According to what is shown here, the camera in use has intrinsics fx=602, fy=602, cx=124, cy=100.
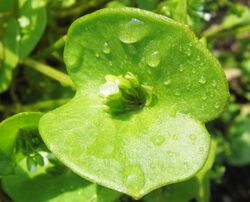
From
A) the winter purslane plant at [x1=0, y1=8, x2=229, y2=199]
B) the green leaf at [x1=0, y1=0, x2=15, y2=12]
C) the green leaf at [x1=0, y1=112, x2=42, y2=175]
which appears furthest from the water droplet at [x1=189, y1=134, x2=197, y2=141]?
the green leaf at [x1=0, y1=0, x2=15, y2=12]

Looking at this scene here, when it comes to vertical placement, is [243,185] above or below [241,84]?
below

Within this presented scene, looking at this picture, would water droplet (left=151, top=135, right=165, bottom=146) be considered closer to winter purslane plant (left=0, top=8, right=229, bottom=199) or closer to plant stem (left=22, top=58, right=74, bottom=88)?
winter purslane plant (left=0, top=8, right=229, bottom=199)

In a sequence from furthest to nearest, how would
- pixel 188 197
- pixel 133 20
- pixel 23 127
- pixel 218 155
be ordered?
pixel 218 155
pixel 188 197
pixel 23 127
pixel 133 20

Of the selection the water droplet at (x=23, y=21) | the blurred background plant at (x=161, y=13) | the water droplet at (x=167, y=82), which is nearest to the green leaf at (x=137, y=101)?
the water droplet at (x=167, y=82)

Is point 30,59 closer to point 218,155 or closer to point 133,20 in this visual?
point 133,20

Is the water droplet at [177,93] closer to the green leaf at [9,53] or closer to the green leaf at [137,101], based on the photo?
the green leaf at [137,101]

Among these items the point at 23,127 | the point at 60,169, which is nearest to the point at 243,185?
the point at 60,169

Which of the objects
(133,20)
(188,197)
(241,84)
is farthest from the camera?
(241,84)

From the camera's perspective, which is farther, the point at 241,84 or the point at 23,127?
the point at 241,84
